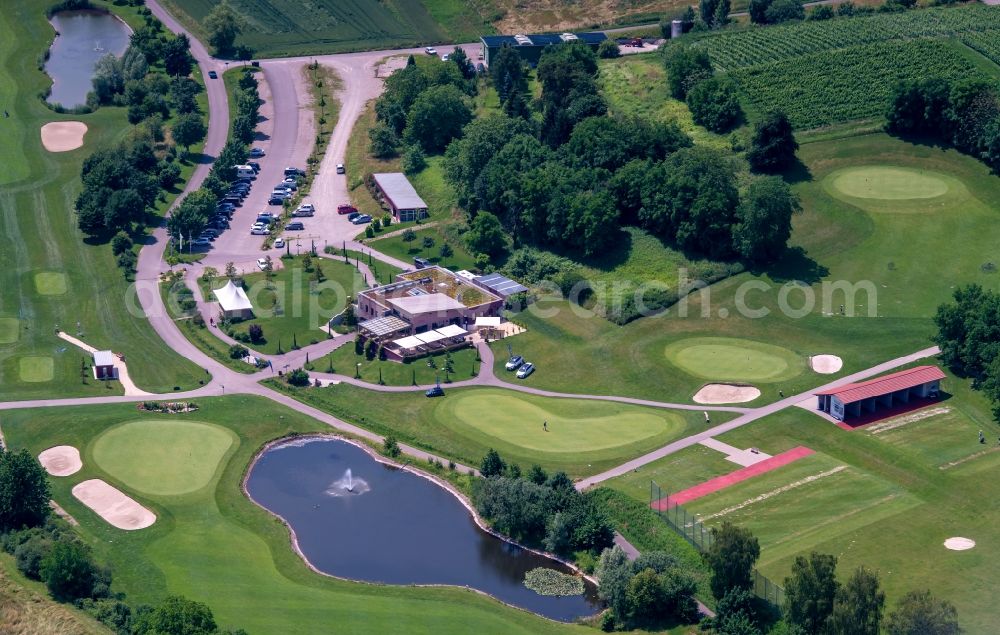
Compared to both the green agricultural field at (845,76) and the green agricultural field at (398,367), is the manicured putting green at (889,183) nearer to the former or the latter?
the green agricultural field at (845,76)

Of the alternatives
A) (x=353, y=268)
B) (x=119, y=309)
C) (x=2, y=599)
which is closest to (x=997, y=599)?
(x=2, y=599)

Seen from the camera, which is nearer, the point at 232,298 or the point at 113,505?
the point at 113,505

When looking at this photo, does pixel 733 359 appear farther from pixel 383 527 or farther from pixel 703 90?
pixel 703 90

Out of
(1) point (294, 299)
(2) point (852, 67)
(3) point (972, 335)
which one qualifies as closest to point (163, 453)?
(1) point (294, 299)

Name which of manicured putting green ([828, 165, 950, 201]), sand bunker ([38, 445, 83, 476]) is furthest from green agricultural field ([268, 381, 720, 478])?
manicured putting green ([828, 165, 950, 201])

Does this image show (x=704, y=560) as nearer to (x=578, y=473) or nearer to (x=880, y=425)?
(x=578, y=473)

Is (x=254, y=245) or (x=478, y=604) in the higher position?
(x=254, y=245)

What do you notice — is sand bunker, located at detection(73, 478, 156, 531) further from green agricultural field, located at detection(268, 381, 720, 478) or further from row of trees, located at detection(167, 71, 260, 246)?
row of trees, located at detection(167, 71, 260, 246)
